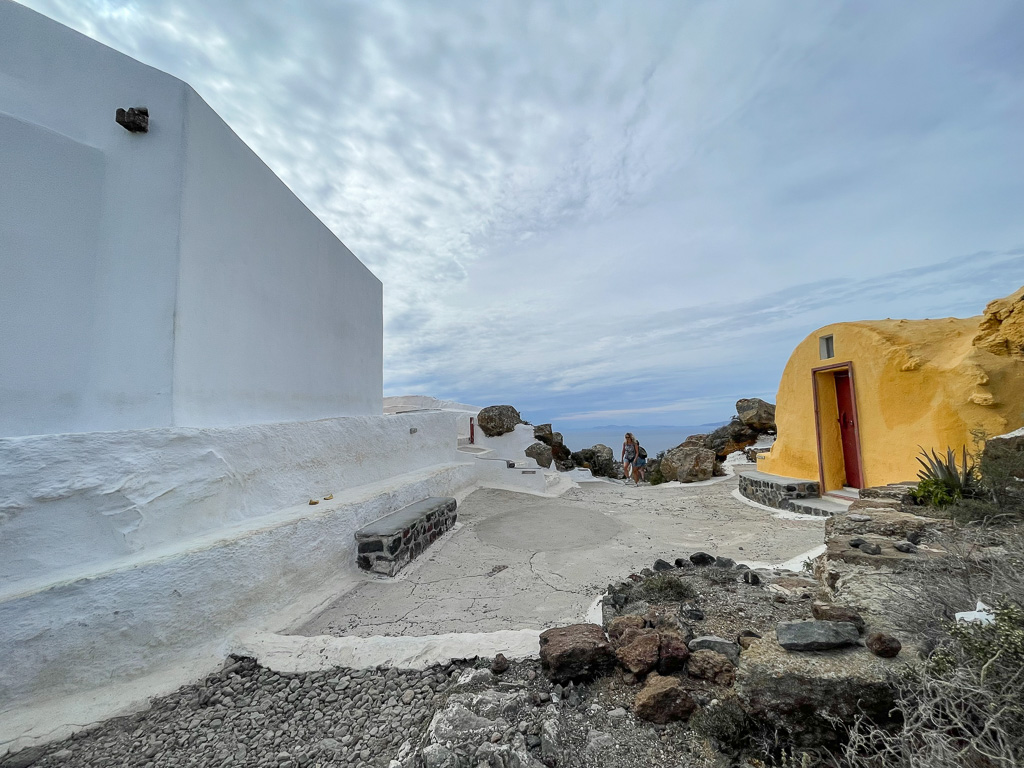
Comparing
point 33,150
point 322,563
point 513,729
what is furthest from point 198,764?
point 33,150

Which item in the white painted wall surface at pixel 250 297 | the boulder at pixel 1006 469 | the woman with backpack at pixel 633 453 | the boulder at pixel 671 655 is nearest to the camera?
the boulder at pixel 671 655

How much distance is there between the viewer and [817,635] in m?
2.08

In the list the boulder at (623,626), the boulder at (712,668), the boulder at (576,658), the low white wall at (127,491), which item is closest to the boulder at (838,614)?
the boulder at (712,668)

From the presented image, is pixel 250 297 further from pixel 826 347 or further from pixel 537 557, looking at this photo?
pixel 826 347

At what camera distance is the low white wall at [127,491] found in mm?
2758

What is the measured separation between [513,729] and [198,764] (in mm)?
1659

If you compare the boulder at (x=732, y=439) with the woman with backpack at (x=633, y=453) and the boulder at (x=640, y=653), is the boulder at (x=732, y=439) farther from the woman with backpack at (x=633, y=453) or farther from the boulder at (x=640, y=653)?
the boulder at (x=640, y=653)

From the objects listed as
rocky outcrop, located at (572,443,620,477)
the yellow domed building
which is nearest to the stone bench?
the yellow domed building

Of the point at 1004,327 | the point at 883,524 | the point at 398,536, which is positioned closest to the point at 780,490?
the point at 1004,327

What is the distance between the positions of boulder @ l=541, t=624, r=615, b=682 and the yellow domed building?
19.0ft

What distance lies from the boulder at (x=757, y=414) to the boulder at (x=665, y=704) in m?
15.4

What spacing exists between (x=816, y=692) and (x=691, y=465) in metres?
11.9

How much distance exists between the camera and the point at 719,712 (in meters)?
1.99

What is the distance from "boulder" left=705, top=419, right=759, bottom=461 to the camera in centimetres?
1575
